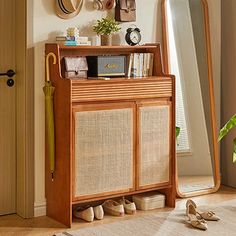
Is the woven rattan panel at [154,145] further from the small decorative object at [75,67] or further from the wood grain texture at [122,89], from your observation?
the small decorative object at [75,67]

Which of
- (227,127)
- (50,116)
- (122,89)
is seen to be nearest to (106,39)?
(122,89)

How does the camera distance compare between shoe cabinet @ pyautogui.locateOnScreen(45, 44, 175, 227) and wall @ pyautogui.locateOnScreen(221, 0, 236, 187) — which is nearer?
shoe cabinet @ pyautogui.locateOnScreen(45, 44, 175, 227)

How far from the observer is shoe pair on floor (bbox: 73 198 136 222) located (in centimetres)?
448

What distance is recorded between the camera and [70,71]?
447cm

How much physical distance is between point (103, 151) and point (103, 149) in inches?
0.6

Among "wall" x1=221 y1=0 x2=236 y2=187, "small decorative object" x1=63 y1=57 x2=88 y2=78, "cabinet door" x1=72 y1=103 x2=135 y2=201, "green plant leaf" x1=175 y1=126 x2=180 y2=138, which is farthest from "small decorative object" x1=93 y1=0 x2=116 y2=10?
"wall" x1=221 y1=0 x2=236 y2=187

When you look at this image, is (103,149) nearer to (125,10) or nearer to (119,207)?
(119,207)

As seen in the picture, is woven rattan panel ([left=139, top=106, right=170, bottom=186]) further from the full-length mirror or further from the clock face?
the clock face

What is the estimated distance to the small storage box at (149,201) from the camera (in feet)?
15.7

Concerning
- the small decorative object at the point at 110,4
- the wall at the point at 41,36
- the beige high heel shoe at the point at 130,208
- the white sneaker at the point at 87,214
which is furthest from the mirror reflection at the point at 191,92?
the white sneaker at the point at 87,214

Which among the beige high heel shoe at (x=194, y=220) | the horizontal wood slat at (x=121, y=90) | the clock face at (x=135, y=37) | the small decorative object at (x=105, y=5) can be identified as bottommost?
the beige high heel shoe at (x=194, y=220)

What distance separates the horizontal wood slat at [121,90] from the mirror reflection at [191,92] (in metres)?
0.42

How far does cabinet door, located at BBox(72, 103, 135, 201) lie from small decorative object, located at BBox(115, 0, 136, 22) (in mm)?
728

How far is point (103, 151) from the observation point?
177 inches
